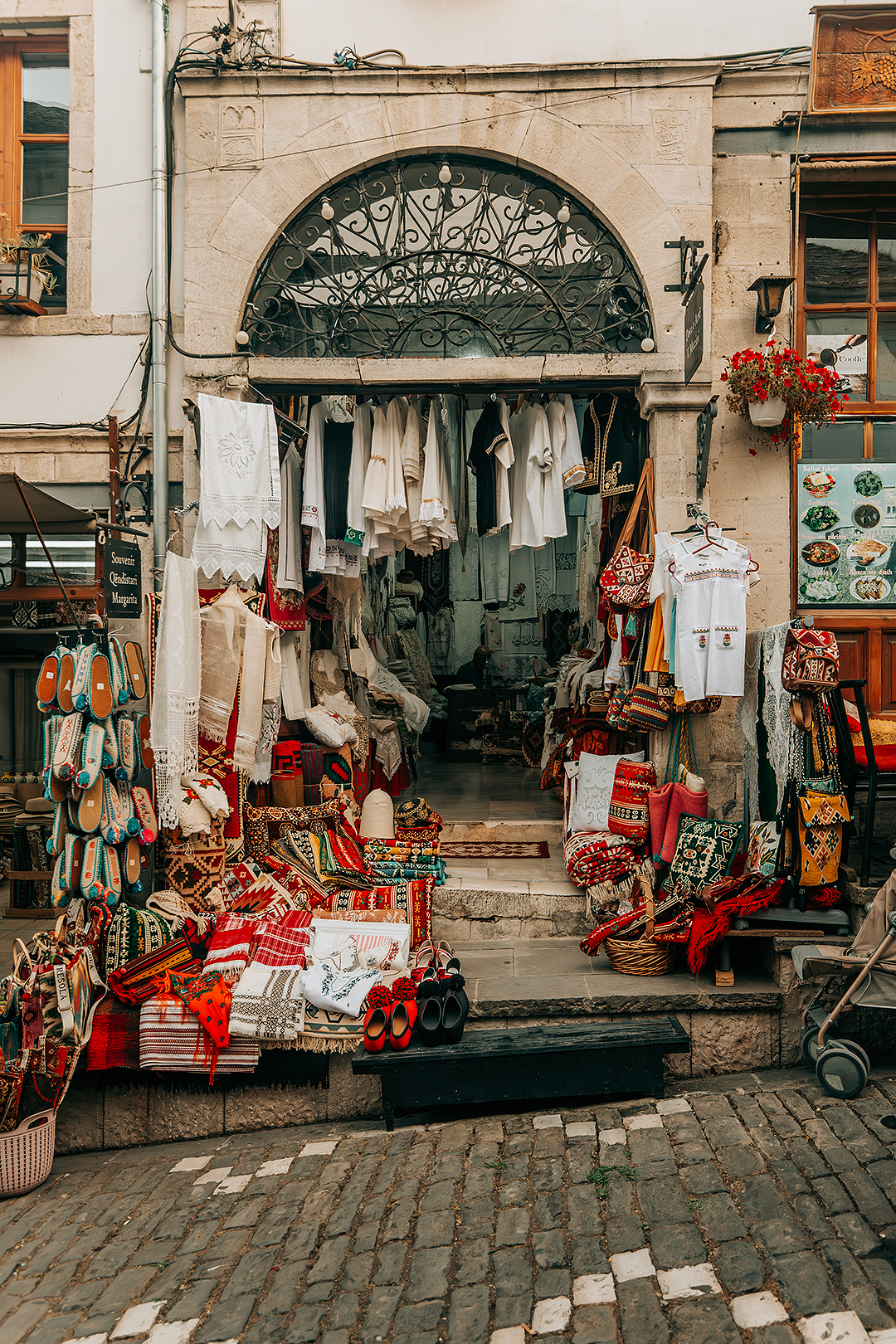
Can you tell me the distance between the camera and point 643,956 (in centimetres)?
516

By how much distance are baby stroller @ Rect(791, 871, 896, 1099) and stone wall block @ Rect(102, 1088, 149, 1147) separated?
3.31 metres

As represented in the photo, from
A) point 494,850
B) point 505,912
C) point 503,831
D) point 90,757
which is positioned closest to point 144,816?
point 90,757

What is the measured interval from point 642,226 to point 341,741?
4.17m

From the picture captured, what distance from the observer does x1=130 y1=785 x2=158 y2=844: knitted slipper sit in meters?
5.19

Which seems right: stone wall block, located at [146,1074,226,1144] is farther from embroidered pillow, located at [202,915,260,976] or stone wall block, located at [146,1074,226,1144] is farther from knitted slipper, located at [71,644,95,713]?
knitted slipper, located at [71,644,95,713]

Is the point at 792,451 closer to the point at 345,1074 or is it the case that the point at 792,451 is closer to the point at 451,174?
the point at 451,174

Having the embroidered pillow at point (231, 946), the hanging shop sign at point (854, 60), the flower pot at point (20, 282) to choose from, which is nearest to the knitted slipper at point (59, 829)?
the embroidered pillow at point (231, 946)

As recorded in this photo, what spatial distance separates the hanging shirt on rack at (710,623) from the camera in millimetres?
5621

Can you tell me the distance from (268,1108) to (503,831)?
3162mm

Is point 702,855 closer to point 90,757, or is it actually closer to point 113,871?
point 113,871

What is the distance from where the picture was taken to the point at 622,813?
20.6 ft

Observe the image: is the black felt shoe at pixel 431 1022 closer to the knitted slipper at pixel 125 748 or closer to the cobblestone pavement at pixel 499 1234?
the cobblestone pavement at pixel 499 1234

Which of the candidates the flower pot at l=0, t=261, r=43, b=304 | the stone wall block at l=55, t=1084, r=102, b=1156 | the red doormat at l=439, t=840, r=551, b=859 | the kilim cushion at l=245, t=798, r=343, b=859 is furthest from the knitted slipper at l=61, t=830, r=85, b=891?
the flower pot at l=0, t=261, r=43, b=304

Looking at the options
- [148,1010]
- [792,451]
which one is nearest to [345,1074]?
[148,1010]
